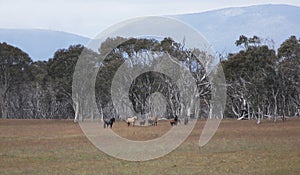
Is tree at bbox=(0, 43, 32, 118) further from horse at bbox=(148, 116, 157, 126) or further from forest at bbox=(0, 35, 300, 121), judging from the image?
horse at bbox=(148, 116, 157, 126)

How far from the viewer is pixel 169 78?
76.6 metres

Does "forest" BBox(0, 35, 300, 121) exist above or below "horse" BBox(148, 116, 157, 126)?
above

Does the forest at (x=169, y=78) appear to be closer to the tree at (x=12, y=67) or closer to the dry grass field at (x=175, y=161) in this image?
the tree at (x=12, y=67)

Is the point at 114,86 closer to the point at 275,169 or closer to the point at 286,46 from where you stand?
the point at 286,46

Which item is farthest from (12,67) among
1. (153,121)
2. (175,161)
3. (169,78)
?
(175,161)

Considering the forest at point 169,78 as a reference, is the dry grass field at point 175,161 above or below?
below

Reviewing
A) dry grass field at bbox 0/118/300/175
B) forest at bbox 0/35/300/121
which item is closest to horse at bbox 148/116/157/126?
forest at bbox 0/35/300/121

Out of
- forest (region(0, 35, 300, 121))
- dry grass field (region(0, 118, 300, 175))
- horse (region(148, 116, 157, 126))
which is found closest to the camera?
dry grass field (region(0, 118, 300, 175))

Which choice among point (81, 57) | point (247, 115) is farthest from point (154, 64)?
point (247, 115)

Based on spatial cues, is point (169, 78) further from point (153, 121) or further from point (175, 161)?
point (175, 161)

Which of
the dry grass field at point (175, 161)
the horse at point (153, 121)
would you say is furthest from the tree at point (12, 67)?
the dry grass field at point (175, 161)

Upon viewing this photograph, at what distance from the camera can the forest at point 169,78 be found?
64.1m

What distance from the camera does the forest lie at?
6412cm

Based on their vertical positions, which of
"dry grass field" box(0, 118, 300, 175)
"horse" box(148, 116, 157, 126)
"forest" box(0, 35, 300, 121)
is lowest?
"dry grass field" box(0, 118, 300, 175)
